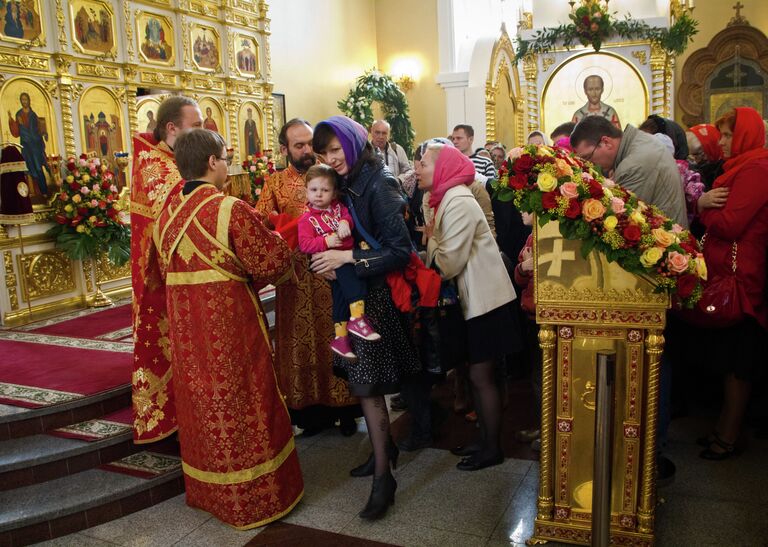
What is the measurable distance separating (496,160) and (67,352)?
17.1 feet

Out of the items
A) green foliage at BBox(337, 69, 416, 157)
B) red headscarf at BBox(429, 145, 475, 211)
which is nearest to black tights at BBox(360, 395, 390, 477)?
red headscarf at BBox(429, 145, 475, 211)

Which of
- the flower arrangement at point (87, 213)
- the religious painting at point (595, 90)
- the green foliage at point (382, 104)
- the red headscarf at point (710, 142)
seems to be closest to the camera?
the red headscarf at point (710, 142)

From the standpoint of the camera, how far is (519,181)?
2902mm

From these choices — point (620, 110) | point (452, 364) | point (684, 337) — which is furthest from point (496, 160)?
point (452, 364)

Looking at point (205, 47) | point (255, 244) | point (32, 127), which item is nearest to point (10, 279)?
point (32, 127)

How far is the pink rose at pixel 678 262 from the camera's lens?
268 centimetres

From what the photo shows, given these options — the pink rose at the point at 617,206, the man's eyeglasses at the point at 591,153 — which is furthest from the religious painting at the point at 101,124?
the pink rose at the point at 617,206

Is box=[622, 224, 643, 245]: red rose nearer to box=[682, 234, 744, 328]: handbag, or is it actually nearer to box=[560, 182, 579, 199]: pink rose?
box=[560, 182, 579, 199]: pink rose

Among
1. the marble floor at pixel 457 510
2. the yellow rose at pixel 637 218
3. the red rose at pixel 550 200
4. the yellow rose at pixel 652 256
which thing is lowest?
the marble floor at pixel 457 510

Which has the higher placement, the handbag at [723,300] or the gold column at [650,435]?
the handbag at [723,300]

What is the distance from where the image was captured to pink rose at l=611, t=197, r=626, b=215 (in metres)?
2.77

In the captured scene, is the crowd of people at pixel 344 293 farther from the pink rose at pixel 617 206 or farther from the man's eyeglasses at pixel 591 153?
the pink rose at pixel 617 206

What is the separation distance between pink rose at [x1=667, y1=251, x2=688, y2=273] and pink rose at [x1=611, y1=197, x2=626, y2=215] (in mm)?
264

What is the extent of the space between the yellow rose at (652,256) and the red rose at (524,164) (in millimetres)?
589
